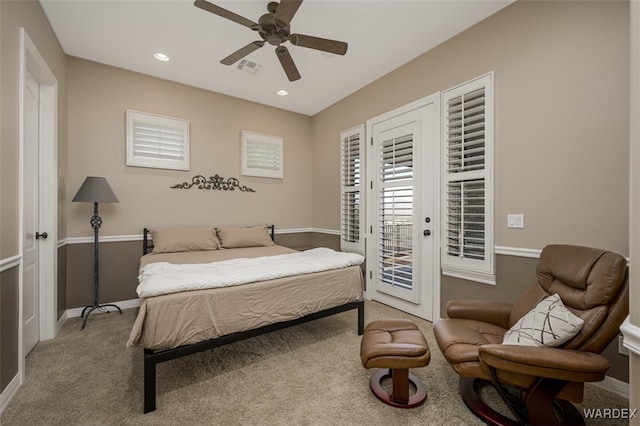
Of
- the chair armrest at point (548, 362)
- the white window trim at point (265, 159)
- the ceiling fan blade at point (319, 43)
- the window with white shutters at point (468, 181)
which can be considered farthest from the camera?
the white window trim at point (265, 159)

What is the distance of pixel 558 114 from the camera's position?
224 centimetres

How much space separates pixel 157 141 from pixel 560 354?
462cm

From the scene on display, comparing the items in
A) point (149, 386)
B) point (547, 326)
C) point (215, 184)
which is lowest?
point (149, 386)

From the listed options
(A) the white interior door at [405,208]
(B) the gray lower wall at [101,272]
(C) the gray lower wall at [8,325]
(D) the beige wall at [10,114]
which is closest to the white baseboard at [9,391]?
(C) the gray lower wall at [8,325]

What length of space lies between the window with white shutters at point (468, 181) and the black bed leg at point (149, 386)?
9.14 ft

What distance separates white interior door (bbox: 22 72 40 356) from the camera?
2.40 meters

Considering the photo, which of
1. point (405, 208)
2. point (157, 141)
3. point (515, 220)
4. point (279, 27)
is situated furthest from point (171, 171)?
point (515, 220)

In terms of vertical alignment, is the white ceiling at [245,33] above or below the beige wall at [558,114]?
above

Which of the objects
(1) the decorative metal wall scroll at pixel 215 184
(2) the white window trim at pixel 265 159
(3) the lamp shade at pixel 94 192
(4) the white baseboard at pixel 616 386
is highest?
(2) the white window trim at pixel 265 159

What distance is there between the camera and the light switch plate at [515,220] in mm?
2441

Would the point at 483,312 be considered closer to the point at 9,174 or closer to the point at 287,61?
the point at 287,61

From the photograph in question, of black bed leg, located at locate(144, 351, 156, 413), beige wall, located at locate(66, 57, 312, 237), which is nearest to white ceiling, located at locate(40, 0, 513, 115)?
beige wall, located at locate(66, 57, 312, 237)

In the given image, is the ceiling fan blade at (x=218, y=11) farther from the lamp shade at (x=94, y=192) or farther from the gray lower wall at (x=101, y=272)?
the gray lower wall at (x=101, y=272)

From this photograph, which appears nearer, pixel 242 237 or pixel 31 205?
pixel 31 205
